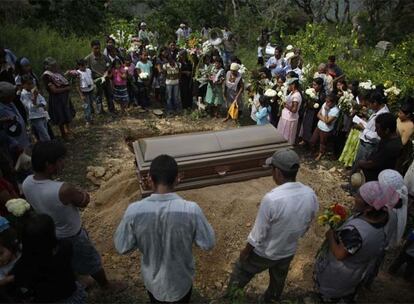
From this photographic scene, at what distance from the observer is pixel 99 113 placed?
7.71 meters

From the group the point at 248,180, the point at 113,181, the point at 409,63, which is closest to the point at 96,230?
the point at 113,181

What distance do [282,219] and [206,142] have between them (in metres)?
2.22

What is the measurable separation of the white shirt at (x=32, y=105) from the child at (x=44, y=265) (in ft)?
12.6

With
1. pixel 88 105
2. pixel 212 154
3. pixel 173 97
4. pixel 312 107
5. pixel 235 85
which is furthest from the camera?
pixel 173 97

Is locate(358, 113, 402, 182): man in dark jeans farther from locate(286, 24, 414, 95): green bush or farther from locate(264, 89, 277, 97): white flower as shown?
locate(286, 24, 414, 95): green bush

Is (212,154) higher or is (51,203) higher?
(51,203)

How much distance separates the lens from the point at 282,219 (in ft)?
8.26

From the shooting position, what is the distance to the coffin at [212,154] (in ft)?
14.4

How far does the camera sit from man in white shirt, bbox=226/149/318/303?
98.1 inches

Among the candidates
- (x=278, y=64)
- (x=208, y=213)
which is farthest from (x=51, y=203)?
(x=278, y=64)

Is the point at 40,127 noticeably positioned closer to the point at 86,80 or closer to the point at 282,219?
the point at 86,80

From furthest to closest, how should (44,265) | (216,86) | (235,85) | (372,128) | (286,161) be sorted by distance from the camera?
1. (216,86)
2. (235,85)
3. (372,128)
4. (286,161)
5. (44,265)

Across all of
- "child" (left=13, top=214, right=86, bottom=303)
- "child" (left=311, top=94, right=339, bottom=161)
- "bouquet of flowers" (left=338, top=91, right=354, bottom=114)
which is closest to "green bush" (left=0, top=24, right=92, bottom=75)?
"child" (left=311, top=94, right=339, bottom=161)

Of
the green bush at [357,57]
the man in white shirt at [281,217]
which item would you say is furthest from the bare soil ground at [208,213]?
the green bush at [357,57]
